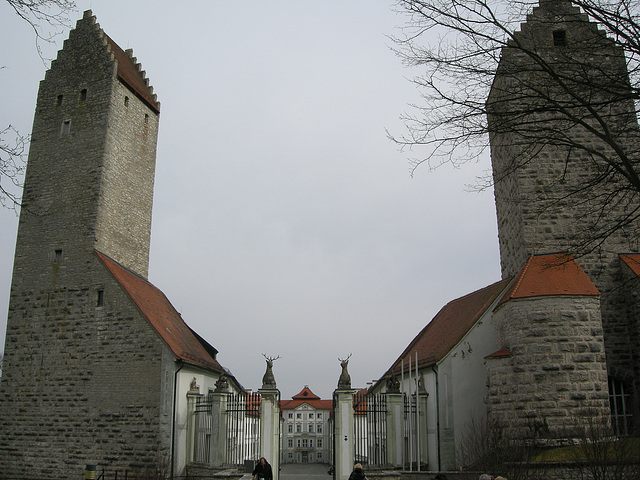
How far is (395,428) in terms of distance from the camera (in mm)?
17828

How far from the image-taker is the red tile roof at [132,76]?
23872 millimetres

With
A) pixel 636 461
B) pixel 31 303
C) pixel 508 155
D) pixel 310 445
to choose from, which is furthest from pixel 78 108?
pixel 310 445

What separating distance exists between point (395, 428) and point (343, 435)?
1.64 meters

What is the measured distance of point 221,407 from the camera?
18656mm

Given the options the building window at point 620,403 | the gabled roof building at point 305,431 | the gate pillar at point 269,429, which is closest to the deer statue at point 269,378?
the gate pillar at point 269,429

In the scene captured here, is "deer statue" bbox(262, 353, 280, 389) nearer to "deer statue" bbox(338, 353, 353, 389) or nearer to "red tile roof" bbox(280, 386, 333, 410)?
"deer statue" bbox(338, 353, 353, 389)

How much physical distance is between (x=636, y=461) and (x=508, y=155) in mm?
10811

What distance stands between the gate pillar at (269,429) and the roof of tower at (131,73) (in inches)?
520

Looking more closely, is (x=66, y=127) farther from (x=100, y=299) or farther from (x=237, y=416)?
(x=237, y=416)

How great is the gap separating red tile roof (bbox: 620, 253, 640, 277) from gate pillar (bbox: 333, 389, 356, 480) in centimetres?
811

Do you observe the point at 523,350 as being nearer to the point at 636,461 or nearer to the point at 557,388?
the point at 557,388

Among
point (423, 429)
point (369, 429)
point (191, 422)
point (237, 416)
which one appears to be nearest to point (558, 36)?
point (423, 429)

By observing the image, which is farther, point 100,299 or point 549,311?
point 100,299

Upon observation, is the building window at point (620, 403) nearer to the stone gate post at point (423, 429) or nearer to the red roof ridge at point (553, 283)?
the red roof ridge at point (553, 283)
